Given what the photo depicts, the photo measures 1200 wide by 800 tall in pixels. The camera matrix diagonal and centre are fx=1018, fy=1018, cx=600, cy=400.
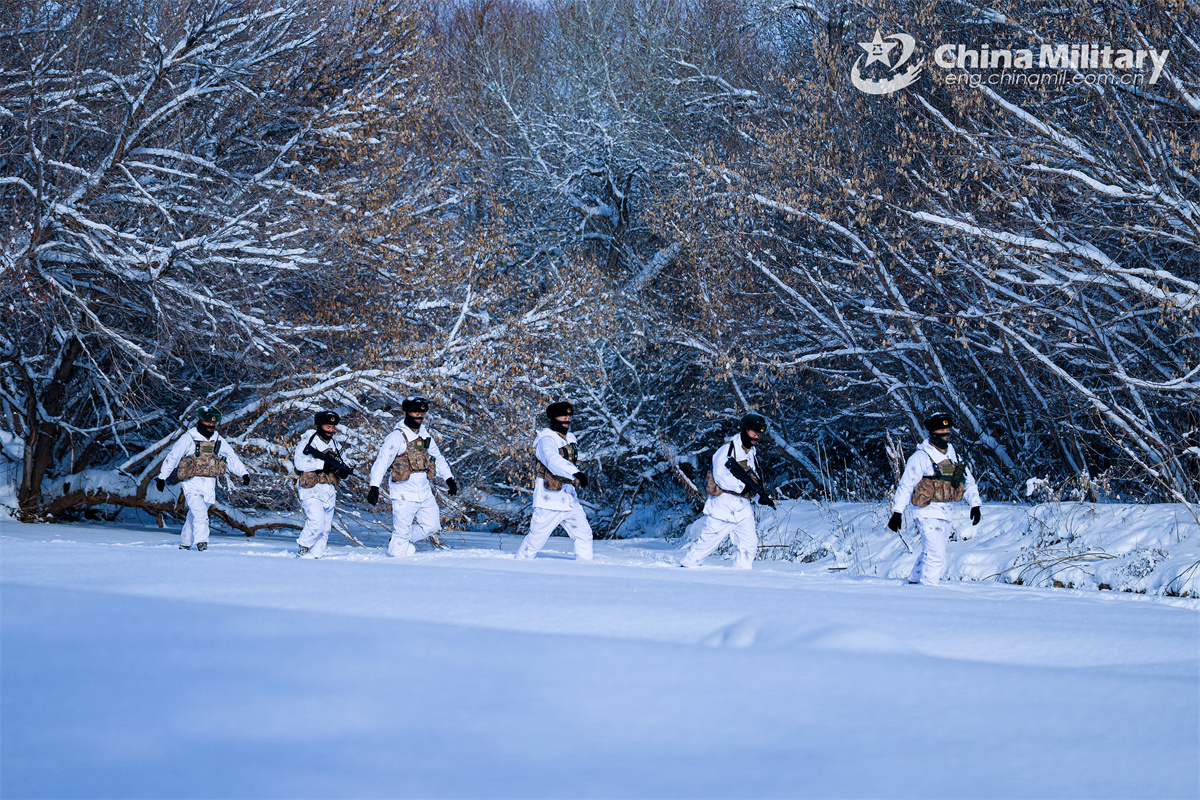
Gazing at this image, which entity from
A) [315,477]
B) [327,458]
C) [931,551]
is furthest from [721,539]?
[315,477]

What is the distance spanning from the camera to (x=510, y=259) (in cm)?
1658

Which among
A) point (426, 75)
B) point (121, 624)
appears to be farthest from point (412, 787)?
point (426, 75)

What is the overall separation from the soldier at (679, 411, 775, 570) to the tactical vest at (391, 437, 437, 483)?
2883 millimetres

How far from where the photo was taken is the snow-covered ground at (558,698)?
2.31 m

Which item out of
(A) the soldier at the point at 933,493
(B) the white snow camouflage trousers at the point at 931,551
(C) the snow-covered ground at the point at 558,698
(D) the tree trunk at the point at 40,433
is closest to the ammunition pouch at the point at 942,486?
(A) the soldier at the point at 933,493

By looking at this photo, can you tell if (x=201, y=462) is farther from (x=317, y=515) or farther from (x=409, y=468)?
(x=409, y=468)

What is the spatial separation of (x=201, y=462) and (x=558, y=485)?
394 centimetres

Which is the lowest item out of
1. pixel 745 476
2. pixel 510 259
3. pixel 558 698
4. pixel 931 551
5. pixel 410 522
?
pixel 410 522

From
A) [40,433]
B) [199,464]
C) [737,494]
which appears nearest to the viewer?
[737,494]

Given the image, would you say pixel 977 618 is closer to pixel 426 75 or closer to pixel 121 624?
pixel 121 624

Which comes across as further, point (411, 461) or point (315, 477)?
point (315, 477)

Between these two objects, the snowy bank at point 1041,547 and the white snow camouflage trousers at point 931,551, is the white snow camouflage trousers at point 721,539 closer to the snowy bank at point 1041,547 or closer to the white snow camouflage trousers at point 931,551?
the snowy bank at point 1041,547

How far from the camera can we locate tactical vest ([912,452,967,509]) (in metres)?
9.20

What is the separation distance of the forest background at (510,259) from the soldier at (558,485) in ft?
10.8
